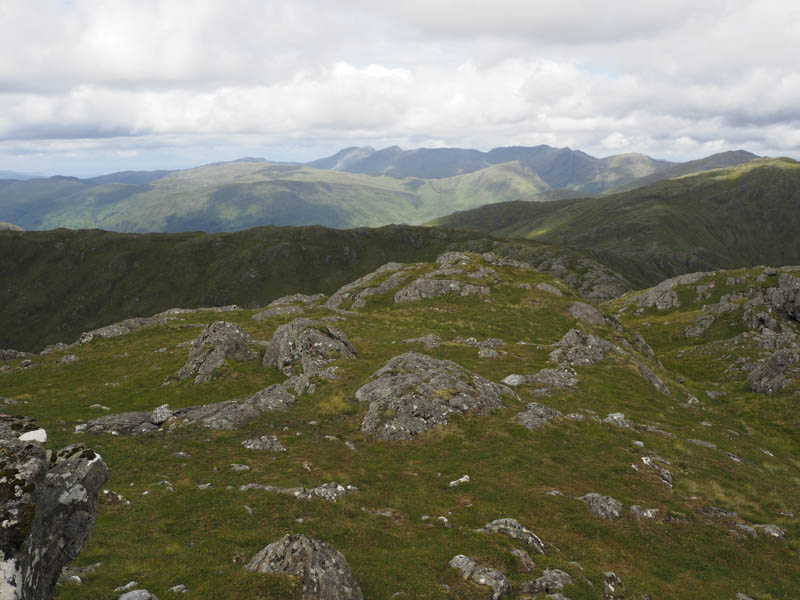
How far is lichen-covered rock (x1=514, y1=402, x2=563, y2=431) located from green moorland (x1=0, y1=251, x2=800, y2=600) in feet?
3.13

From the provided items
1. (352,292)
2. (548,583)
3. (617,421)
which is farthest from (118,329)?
(548,583)

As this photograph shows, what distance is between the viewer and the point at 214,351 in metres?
51.1

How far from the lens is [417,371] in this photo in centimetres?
4116

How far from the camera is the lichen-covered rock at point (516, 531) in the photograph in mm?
21094

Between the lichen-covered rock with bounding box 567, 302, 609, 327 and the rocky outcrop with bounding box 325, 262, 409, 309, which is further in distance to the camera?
the rocky outcrop with bounding box 325, 262, 409, 309

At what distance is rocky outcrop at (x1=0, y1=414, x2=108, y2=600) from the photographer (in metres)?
11.5

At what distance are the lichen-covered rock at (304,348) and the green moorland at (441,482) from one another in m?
1.88

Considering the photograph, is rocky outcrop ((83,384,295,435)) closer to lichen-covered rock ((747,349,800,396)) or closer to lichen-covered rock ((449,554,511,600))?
lichen-covered rock ((449,554,511,600))

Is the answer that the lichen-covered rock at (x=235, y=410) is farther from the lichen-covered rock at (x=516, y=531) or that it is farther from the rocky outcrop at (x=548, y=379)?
the rocky outcrop at (x=548, y=379)

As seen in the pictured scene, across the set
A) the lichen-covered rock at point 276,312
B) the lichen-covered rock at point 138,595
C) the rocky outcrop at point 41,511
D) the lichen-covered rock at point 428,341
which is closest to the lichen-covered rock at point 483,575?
the lichen-covered rock at point 138,595

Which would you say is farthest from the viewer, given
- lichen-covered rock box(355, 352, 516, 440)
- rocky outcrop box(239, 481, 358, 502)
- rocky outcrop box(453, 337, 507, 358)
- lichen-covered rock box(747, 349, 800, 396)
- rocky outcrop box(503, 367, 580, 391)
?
lichen-covered rock box(747, 349, 800, 396)

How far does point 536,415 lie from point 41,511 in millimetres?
A: 34316

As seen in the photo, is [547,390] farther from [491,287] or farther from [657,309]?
[657,309]

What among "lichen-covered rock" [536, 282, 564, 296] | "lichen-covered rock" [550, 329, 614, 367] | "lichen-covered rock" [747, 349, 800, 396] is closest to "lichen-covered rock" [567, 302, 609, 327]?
"lichen-covered rock" [536, 282, 564, 296]
